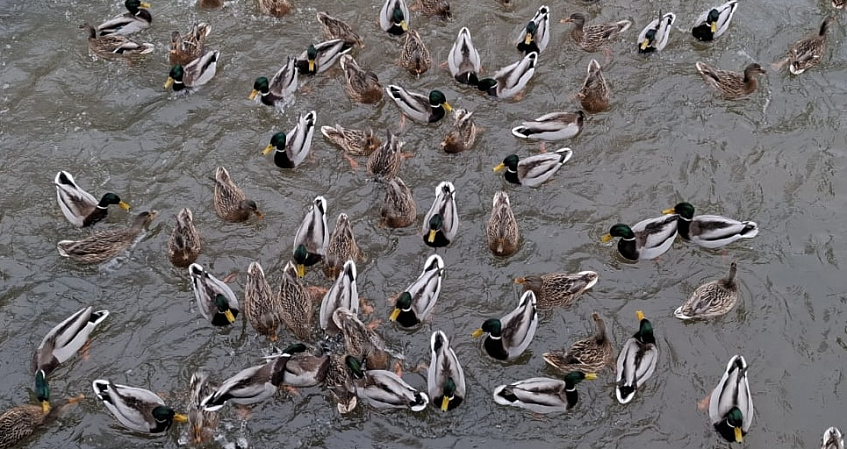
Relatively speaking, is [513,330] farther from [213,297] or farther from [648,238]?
[213,297]

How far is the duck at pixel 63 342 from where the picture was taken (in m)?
7.18

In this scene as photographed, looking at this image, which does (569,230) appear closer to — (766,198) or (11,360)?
(766,198)

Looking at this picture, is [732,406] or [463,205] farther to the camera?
[463,205]

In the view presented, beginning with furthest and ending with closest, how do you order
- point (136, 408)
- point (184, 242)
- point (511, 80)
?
point (511, 80)
point (184, 242)
point (136, 408)

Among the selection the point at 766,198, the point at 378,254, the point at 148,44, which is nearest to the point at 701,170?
the point at 766,198

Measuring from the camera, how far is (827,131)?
30.5ft

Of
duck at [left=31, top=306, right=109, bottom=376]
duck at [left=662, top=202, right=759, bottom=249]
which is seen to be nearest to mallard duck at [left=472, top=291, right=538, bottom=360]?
duck at [left=662, top=202, right=759, bottom=249]

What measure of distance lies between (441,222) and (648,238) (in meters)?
2.18

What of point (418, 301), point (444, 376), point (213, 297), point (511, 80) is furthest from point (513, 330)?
point (511, 80)

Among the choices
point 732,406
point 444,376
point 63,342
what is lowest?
point 732,406

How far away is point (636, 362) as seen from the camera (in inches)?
280

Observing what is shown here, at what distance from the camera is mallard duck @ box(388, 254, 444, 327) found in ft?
24.6

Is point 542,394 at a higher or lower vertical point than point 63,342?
lower

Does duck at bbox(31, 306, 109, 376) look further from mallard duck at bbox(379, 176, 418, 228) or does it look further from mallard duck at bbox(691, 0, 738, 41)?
mallard duck at bbox(691, 0, 738, 41)
